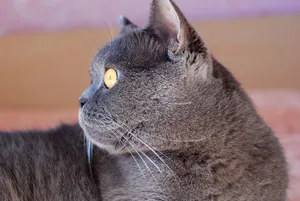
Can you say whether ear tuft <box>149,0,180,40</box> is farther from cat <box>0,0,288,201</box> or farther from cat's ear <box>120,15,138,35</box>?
cat's ear <box>120,15,138,35</box>

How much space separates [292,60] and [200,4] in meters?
0.55

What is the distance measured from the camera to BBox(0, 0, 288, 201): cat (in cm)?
97

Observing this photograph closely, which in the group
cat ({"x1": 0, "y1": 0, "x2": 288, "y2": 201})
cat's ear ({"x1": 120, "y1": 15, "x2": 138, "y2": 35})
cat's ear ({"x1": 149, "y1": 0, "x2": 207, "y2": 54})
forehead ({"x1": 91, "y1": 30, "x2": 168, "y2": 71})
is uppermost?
cat's ear ({"x1": 149, "y1": 0, "x2": 207, "y2": 54})

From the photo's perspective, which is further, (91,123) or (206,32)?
(206,32)

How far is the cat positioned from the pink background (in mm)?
1368

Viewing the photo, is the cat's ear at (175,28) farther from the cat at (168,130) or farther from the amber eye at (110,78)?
the amber eye at (110,78)

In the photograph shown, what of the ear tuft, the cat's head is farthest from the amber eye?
the ear tuft

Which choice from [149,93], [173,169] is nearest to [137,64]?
[149,93]

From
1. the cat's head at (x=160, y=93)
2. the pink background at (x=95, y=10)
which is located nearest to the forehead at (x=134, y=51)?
the cat's head at (x=160, y=93)

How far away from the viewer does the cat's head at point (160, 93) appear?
0.97 m

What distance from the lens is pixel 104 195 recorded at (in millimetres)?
1065

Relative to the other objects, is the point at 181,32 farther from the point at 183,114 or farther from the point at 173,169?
the point at 173,169

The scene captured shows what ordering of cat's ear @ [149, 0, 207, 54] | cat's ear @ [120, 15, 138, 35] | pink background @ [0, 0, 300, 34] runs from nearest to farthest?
1. cat's ear @ [149, 0, 207, 54]
2. cat's ear @ [120, 15, 138, 35]
3. pink background @ [0, 0, 300, 34]

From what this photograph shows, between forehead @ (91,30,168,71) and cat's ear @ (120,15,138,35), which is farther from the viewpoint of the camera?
cat's ear @ (120,15,138,35)
